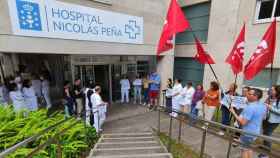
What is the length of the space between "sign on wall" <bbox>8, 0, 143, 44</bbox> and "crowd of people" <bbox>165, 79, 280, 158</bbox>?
10.0 ft

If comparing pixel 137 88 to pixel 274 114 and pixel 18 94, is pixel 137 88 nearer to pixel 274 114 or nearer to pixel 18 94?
pixel 18 94

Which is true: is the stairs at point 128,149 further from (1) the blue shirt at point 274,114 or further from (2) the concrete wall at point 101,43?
(2) the concrete wall at point 101,43

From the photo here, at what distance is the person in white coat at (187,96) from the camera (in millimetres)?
5883

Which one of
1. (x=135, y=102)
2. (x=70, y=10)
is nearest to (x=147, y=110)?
(x=135, y=102)

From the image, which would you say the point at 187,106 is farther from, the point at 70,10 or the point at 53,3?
the point at 53,3

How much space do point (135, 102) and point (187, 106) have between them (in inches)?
137

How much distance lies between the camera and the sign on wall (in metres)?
4.05

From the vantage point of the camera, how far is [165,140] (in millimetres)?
4738

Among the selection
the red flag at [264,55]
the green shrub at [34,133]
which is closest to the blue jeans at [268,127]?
the red flag at [264,55]

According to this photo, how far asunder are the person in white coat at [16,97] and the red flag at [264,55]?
6.58 m

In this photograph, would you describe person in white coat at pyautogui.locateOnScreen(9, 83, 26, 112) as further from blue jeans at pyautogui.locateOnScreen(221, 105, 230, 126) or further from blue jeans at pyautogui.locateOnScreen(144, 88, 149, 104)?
blue jeans at pyautogui.locateOnScreen(221, 105, 230, 126)

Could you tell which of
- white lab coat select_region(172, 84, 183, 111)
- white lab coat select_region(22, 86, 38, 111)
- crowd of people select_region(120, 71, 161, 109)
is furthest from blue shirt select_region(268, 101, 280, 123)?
white lab coat select_region(22, 86, 38, 111)

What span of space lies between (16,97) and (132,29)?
470 centimetres

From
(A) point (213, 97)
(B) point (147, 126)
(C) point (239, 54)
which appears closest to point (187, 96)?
(A) point (213, 97)
